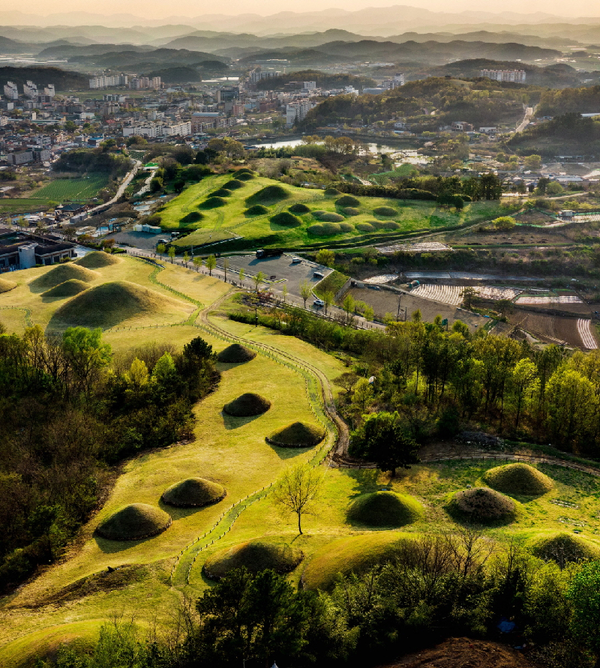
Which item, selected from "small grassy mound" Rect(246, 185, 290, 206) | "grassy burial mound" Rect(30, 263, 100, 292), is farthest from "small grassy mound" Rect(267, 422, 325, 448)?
"small grassy mound" Rect(246, 185, 290, 206)

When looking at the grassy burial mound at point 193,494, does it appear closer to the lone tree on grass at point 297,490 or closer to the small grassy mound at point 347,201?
the lone tree on grass at point 297,490

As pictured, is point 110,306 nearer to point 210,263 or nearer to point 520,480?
point 210,263

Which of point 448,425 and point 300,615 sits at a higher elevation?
point 300,615

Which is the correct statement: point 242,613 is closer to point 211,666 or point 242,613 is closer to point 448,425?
point 211,666

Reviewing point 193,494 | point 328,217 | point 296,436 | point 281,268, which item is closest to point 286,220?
point 328,217

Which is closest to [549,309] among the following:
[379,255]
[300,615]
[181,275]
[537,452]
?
[379,255]

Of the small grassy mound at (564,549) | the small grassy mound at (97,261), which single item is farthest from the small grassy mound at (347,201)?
the small grassy mound at (564,549)
